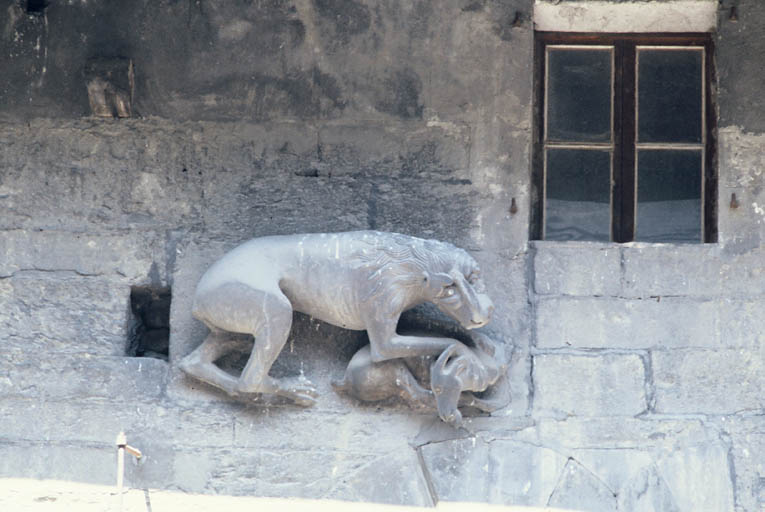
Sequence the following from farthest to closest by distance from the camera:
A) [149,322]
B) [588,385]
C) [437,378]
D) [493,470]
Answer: [149,322] < [588,385] < [493,470] < [437,378]

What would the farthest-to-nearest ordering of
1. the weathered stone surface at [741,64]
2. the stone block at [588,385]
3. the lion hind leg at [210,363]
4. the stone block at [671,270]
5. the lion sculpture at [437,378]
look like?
the weathered stone surface at [741,64]
the stone block at [671,270]
the stone block at [588,385]
the lion hind leg at [210,363]
the lion sculpture at [437,378]

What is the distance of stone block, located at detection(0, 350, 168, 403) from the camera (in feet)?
16.6

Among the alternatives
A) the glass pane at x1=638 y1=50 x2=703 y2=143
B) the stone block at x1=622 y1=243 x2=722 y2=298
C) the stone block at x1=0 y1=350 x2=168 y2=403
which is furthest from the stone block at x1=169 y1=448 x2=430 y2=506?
the glass pane at x1=638 y1=50 x2=703 y2=143

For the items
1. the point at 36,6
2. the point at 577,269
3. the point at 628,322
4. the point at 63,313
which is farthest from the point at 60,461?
the point at 628,322

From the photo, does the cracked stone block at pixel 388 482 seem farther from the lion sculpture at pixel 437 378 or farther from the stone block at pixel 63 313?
the stone block at pixel 63 313

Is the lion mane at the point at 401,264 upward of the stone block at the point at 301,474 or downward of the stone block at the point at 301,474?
upward

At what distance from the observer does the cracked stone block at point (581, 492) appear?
16.1 feet

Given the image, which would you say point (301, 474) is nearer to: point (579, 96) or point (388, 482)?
point (388, 482)

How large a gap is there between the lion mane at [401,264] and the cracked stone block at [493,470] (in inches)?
23.7

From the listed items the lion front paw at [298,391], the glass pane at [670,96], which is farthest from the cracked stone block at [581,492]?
the glass pane at [670,96]

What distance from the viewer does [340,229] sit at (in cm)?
519

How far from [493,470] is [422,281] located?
0.78 meters

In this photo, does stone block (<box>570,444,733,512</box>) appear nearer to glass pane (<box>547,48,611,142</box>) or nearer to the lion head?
the lion head

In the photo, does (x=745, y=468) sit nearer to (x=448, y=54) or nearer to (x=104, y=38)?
(x=448, y=54)
